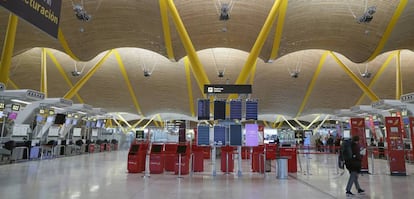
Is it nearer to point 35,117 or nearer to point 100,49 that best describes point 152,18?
point 100,49

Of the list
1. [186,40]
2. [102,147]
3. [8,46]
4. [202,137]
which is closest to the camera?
[202,137]

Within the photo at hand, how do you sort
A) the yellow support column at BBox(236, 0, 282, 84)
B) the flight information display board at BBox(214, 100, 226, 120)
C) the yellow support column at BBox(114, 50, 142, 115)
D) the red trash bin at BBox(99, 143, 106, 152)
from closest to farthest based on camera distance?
the flight information display board at BBox(214, 100, 226, 120)
the yellow support column at BBox(236, 0, 282, 84)
the red trash bin at BBox(99, 143, 106, 152)
the yellow support column at BBox(114, 50, 142, 115)

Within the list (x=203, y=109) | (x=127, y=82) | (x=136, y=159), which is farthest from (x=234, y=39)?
(x=127, y=82)

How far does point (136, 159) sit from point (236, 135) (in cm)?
402

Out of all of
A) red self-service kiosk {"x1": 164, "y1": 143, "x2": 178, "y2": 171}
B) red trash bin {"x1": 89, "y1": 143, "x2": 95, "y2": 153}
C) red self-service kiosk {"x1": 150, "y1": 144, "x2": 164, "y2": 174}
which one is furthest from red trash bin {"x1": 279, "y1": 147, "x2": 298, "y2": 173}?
red trash bin {"x1": 89, "y1": 143, "x2": 95, "y2": 153}

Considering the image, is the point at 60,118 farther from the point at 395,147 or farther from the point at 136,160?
the point at 395,147

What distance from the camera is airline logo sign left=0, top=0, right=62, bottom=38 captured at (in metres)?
3.89

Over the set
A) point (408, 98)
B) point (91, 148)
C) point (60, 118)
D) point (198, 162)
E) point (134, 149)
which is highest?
point (408, 98)

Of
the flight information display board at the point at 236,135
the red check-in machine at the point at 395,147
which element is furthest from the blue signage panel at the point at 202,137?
the red check-in machine at the point at 395,147

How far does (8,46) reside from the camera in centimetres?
1656

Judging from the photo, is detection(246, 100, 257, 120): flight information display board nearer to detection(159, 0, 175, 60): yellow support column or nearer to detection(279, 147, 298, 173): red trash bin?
detection(279, 147, 298, 173): red trash bin

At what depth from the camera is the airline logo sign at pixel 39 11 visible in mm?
3894

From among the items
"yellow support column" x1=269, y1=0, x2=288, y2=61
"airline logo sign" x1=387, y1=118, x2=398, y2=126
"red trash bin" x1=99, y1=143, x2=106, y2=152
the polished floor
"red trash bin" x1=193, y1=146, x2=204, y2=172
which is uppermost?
"yellow support column" x1=269, y1=0, x2=288, y2=61

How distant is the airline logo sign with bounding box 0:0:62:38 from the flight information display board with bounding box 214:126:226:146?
8031mm
